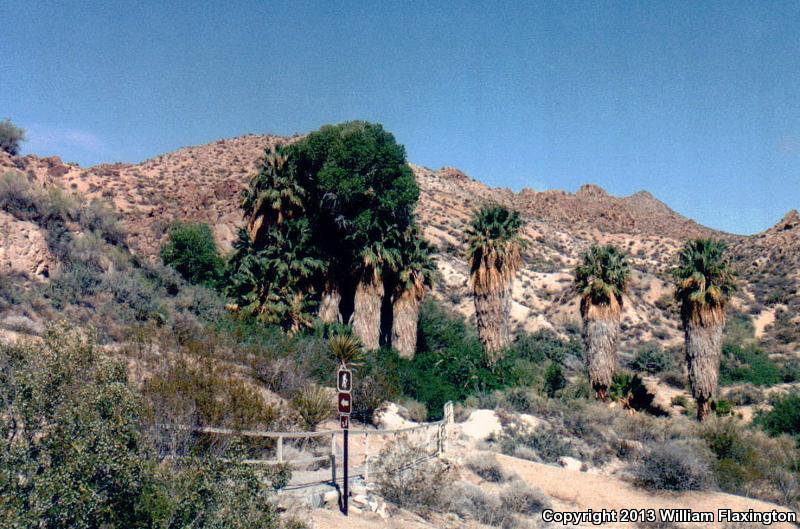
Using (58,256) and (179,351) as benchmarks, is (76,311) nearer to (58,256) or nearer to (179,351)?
(58,256)

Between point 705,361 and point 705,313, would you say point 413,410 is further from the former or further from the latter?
point 705,313

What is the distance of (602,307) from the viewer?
2969 centimetres

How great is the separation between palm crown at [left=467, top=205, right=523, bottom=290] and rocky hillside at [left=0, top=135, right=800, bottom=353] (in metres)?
18.9

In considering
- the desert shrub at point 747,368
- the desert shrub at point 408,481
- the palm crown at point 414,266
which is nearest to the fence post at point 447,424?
the desert shrub at point 408,481

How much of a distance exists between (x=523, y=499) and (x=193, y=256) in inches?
1146

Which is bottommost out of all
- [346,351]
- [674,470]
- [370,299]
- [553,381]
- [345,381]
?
[674,470]

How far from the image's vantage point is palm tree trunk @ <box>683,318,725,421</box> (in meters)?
28.0

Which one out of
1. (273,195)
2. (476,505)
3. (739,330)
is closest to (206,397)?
(476,505)

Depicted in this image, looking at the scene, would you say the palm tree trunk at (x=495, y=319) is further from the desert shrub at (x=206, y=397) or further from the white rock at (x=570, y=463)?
the desert shrub at (x=206, y=397)

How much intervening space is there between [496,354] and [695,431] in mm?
10514

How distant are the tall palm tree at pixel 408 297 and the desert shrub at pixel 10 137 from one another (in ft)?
97.7

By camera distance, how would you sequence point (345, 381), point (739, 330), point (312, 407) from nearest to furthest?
1. point (345, 381)
2. point (312, 407)
3. point (739, 330)

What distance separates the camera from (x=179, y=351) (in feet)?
54.2

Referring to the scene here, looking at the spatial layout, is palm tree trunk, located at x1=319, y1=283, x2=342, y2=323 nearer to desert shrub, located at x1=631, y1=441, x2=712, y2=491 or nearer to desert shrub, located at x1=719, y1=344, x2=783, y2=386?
desert shrub, located at x1=631, y1=441, x2=712, y2=491
